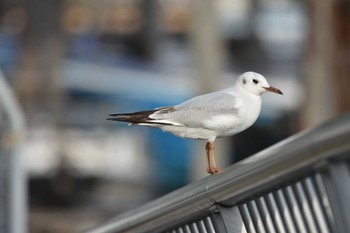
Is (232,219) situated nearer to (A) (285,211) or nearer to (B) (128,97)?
(A) (285,211)

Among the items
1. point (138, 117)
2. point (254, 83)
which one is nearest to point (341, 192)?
point (254, 83)

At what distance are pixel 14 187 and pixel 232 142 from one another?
11112 millimetres

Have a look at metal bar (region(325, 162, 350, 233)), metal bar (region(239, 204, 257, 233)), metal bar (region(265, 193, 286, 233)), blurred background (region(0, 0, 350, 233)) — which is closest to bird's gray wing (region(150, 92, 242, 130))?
→ metal bar (region(239, 204, 257, 233))

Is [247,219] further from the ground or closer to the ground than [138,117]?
closer to the ground

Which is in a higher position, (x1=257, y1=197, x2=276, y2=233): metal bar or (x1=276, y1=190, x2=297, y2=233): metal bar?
→ (x1=257, y1=197, x2=276, y2=233): metal bar

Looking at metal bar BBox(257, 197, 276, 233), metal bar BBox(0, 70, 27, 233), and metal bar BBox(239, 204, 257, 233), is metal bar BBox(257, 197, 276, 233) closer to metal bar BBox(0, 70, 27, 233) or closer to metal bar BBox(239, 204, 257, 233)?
metal bar BBox(239, 204, 257, 233)

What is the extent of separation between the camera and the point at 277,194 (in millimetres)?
3199

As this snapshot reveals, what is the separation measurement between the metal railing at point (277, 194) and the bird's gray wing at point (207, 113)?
0.23 m

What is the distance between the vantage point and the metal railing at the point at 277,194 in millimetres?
2836

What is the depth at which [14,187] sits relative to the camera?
6.60 metres

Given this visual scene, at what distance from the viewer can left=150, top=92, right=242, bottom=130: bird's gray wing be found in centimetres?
375

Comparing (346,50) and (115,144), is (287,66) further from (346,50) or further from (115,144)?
(346,50)

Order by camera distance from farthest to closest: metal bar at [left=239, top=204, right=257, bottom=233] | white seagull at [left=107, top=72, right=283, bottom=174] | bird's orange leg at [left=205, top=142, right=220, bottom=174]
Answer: bird's orange leg at [left=205, top=142, right=220, bottom=174], white seagull at [left=107, top=72, right=283, bottom=174], metal bar at [left=239, top=204, right=257, bottom=233]

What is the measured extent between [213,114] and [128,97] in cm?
1480
